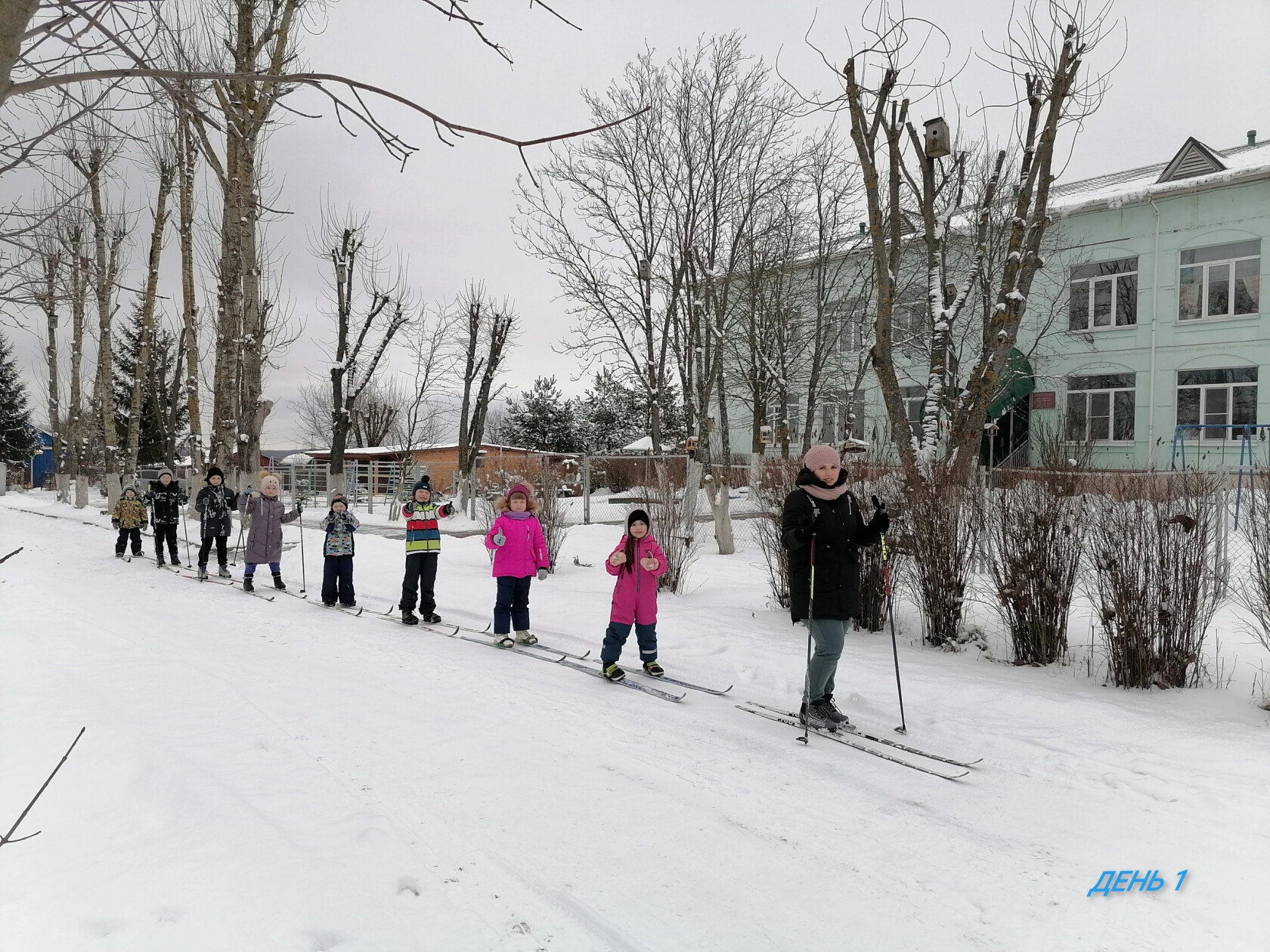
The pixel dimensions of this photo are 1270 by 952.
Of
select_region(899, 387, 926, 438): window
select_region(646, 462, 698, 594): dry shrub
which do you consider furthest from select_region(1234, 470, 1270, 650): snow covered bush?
select_region(899, 387, 926, 438): window

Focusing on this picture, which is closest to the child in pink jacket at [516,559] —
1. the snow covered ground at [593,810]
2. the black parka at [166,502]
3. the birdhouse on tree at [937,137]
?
the snow covered ground at [593,810]

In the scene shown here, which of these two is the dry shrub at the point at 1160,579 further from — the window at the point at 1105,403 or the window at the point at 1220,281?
the window at the point at 1220,281

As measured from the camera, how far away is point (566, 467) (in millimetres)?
17578

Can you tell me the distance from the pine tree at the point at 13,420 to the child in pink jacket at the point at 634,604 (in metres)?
47.2

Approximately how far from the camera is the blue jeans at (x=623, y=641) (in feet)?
20.8

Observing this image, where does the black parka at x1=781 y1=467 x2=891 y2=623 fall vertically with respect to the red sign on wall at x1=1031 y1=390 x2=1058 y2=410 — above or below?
below

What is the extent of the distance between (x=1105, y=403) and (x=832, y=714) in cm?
2285

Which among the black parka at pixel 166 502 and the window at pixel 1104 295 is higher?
the window at pixel 1104 295

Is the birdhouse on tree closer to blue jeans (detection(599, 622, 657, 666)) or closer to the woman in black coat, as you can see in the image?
the woman in black coat

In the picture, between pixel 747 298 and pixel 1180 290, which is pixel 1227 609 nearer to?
pixel 747 298

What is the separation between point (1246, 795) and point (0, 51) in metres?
5.70

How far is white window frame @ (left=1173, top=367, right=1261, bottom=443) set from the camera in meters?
21.0

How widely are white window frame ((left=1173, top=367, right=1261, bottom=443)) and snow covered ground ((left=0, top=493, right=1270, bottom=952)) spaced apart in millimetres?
19966

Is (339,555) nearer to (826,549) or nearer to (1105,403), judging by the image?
(826,549)
